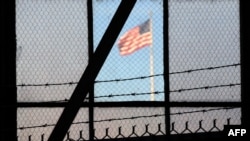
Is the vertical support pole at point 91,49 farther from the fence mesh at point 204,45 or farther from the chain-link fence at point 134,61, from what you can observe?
the fence mesh at point 204,45

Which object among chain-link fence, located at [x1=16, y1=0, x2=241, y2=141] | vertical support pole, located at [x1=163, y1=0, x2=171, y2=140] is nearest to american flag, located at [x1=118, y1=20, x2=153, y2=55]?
chain-link fence, located at [x1=16, y1=0, x2=241, y2=141]

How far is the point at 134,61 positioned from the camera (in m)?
5.25
